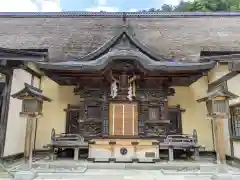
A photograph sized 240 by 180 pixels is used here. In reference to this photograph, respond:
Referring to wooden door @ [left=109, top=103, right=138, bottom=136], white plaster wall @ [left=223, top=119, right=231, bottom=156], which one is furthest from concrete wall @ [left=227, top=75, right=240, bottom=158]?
wooden door @ [left=109, top=103, right=138, bottom=136]

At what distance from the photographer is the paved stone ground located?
4.86 m

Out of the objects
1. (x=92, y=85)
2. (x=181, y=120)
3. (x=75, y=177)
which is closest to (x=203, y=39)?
(x=181, y=120)

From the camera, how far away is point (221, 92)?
5008 mm

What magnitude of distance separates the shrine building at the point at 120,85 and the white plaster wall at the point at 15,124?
3 cm

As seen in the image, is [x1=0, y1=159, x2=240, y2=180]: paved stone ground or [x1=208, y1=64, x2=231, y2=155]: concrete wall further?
[x1=208, y1=64, x2=231, y2=155]: concrete wall

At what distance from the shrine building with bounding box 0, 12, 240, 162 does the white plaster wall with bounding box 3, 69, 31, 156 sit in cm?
3

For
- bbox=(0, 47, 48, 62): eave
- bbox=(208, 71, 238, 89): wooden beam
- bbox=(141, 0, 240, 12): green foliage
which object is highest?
bbox=(141, 0, 240, 12): green foliage

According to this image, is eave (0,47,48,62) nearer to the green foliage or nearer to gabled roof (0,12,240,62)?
gabled roof (0,12,240,62)

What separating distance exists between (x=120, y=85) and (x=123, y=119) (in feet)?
3.68

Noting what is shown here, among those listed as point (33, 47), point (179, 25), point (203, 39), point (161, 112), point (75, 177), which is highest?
point (179, 25)

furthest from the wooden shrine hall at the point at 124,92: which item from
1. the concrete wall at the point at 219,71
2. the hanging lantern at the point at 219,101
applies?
the hanging lantern at the point at 219,101

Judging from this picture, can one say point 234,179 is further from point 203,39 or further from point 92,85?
point 203,39

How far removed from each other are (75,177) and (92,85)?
3335 mm

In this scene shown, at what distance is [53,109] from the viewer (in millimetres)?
8008
